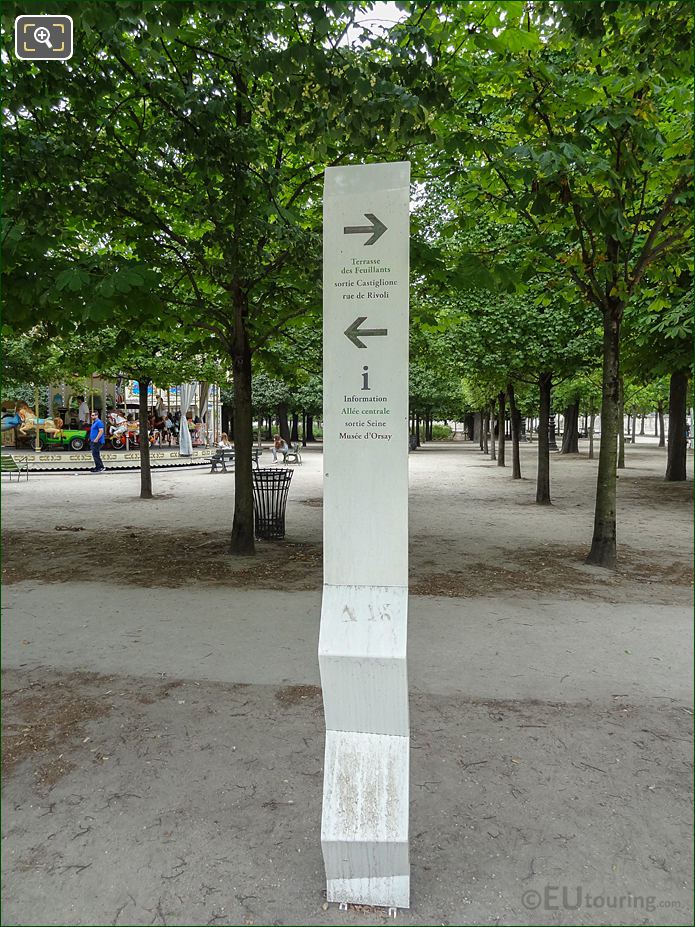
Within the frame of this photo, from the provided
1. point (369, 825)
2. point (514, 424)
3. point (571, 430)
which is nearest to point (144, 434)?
point (514, 424)

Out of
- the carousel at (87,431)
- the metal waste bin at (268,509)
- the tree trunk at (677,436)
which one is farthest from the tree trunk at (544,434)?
the carousel at (87,431)

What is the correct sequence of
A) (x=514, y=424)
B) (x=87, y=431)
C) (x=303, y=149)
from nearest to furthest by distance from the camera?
(x=303, y=149) < (x=514, y=424) < (x=87, y=431)

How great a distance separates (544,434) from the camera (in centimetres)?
1348

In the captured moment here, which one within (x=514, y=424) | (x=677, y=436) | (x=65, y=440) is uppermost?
(x=514, y=424)

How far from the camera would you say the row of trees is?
4723 mm

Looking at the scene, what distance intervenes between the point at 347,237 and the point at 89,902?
2792mm

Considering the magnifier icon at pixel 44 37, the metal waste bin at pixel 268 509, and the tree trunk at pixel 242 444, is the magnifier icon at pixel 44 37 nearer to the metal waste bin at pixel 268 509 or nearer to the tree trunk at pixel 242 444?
the tree trunk at pixel 242 444

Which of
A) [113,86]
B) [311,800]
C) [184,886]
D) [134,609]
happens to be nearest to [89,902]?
[184,886]

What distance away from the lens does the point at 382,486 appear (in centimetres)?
248

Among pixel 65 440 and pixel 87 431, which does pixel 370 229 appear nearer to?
pixel 65 440

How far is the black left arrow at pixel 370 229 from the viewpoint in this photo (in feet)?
8.05

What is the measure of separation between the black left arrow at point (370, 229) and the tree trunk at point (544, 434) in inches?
448

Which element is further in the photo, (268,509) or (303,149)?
(268,509)

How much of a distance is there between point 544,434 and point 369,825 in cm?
1191
